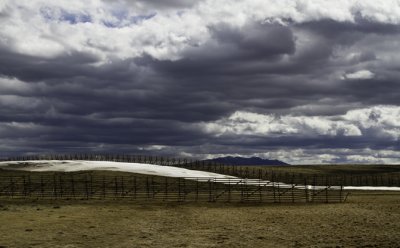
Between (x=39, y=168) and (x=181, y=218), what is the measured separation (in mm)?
78481

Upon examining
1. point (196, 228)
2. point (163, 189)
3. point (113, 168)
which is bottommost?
point (196, 228)

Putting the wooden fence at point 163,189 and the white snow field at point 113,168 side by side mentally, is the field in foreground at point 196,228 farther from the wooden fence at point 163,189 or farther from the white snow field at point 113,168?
the white snow field at point 113,168

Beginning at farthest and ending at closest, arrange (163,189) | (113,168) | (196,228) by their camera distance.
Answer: (113,168) < (163,189) < (196,228)

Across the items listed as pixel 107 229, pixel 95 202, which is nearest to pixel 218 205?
pixel 95 202

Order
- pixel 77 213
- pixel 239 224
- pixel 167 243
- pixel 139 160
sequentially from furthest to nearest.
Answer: pixel 139 160 → pixel 77 213 → pixel 239 224 → pixel 167 243

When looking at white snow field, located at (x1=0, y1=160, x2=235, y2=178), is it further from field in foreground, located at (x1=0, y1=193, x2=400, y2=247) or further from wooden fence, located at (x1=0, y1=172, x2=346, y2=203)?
field in foreground, located at (x1=0, y1=193, x2=400, y2=247)

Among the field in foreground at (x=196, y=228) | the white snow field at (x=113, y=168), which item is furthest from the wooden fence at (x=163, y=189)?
the field in foreground at (x=196, y=228)

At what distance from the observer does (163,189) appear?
7862 cm

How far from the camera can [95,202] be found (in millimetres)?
56156

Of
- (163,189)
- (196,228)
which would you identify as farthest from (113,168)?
(196,228)

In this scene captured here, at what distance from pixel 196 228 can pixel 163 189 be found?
153ft

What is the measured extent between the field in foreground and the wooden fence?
16492mm

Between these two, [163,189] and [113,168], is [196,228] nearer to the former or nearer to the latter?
[163,189]

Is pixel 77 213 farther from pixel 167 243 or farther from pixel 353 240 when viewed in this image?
pixel 353 240
